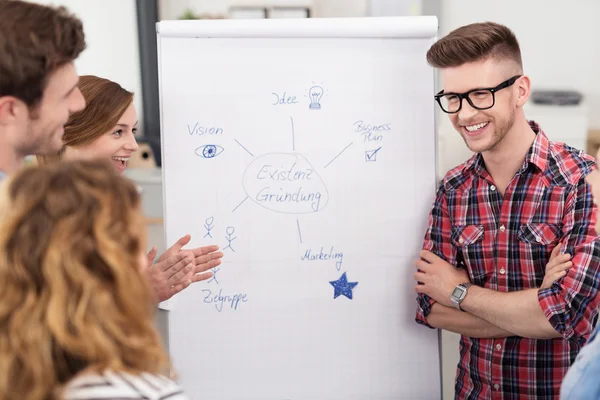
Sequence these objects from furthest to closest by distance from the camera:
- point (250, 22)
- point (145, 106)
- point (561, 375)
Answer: point (145, 106)
point (250, 22)
point (561, 375)

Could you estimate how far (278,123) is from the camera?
2113 millimetres

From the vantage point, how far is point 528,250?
1912 mm

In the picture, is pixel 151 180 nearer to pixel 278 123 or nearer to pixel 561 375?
pixel 278 123

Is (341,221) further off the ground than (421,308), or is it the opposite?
(341,221)

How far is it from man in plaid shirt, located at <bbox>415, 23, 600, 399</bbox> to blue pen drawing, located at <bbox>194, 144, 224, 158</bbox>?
680 millimetres

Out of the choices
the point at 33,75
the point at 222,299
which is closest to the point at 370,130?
the point at 222,299

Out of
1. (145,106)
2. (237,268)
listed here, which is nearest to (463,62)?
(237,268)

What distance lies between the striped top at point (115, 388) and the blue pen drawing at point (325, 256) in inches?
42.7

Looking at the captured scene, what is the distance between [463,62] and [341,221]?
586mm

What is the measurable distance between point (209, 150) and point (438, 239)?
28.6 inches

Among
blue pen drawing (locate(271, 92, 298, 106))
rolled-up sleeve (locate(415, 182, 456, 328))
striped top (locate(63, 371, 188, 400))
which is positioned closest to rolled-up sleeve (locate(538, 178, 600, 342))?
rolled-up sleeve (locate(415, 182, 456, 328))

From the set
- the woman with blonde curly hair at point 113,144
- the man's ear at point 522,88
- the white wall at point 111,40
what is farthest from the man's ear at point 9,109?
the white wall at point 111,40

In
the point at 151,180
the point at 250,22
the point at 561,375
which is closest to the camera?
the point at 561,375

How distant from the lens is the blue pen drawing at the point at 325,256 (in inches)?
84.4
